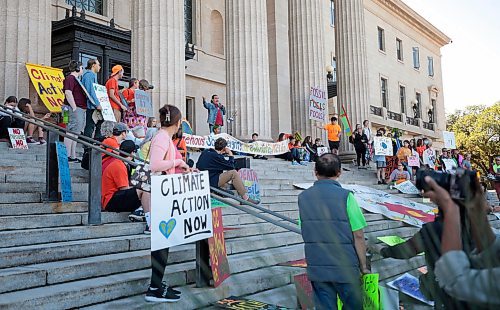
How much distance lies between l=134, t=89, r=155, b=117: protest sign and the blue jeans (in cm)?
793

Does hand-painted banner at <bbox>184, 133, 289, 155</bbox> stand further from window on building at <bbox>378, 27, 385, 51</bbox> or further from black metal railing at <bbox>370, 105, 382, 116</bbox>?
window on building at <bbox>378, 27, 385, 51</bbox>

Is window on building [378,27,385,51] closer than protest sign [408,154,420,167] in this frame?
No

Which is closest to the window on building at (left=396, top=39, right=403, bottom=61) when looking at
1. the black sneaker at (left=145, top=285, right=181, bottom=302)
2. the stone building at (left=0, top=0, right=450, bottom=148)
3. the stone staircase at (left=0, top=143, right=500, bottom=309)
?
the stone building at (left=0, top=0, right=450, bottom=148)

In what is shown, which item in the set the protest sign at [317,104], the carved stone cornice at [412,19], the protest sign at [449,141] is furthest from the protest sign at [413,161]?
the carved stone cornice at [412,19]

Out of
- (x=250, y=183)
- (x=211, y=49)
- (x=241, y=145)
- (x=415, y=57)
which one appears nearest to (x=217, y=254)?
(x=250, y=183)

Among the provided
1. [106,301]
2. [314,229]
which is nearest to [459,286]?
[314,229]

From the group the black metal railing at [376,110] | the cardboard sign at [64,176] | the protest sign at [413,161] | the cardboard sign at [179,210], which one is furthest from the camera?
the black metal railing at [376,110]

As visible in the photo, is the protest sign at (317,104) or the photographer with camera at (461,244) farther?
the protest sign at (317,104)

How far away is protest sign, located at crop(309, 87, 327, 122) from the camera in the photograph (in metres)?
18.3

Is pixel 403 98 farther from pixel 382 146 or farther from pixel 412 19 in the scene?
pixel 382 146

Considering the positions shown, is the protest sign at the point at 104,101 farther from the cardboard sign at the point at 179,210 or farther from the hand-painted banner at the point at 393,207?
the hand-painted banner at the point at 393,207

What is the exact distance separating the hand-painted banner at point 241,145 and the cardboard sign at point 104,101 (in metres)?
3.29

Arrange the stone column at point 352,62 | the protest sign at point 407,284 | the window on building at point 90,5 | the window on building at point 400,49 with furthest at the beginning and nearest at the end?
the window on building at point 400,49 → the stone column at point 352,62 → the window on building at point 90,5 → the protest sign at point 407,284

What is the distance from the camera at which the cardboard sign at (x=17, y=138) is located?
859cm
